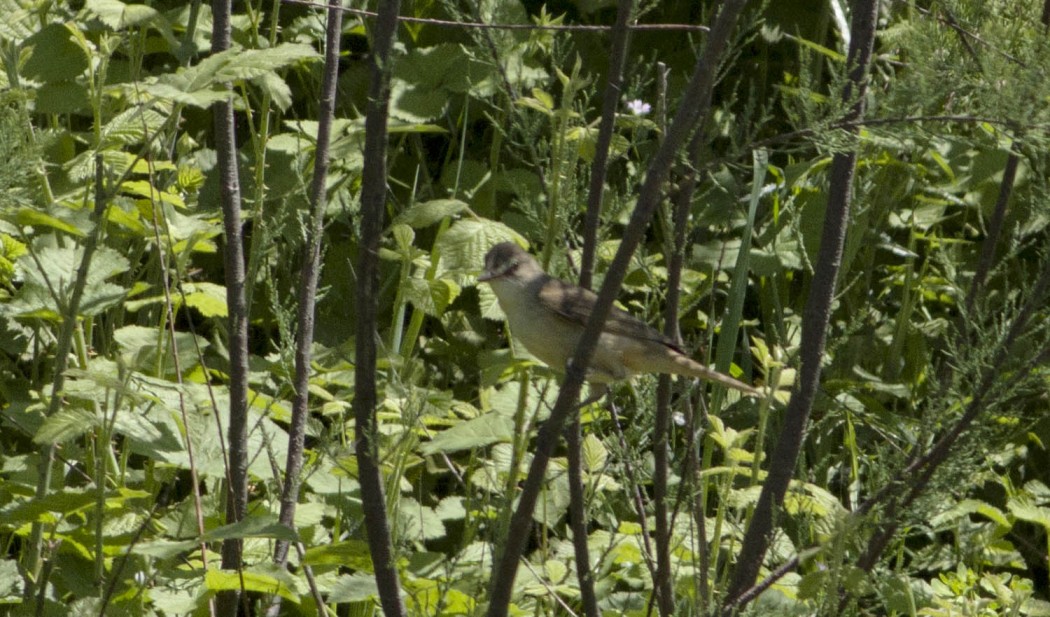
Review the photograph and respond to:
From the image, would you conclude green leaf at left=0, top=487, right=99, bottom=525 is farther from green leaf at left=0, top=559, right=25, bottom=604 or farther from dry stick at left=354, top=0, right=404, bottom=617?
dry stick at left=354, top=0, right=404, bottom=617

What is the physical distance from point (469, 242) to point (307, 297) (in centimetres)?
49

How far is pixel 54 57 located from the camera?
3.34m

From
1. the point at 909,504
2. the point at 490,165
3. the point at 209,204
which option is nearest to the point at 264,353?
A: the point at 209,204

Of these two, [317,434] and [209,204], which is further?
[209,204]

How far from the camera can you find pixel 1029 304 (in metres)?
2.43

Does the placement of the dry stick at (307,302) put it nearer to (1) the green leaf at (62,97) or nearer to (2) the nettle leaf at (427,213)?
(2) the nettle leaf at (427,213)

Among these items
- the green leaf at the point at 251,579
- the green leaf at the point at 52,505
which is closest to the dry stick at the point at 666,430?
the green leaf at the point at 251,579

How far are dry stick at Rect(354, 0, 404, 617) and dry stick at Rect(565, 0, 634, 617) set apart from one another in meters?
0.37

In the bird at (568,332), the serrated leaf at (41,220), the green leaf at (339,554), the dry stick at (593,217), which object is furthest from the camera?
the bird at (568,332)

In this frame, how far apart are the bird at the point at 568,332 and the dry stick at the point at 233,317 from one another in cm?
60

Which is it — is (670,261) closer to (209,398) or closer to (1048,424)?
(209,398)

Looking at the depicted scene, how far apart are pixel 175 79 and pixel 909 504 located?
1602 mm

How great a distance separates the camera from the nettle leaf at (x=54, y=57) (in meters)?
3.31

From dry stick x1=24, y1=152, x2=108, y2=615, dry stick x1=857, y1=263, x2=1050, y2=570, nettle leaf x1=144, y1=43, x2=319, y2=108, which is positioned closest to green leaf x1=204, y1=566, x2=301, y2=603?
dry stick x1=24, y1=152, x2=108, y2=615
